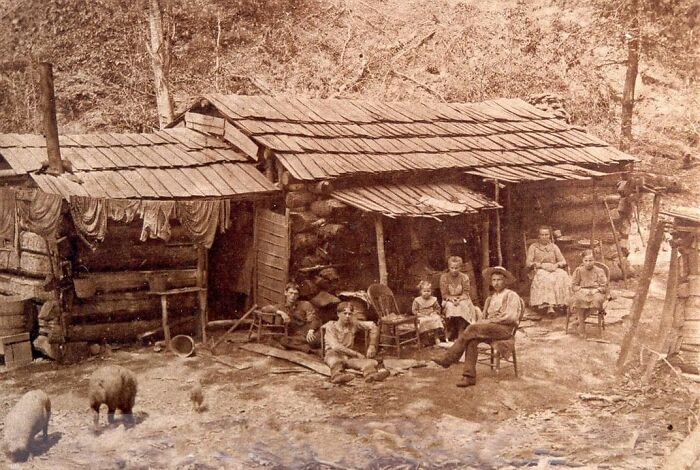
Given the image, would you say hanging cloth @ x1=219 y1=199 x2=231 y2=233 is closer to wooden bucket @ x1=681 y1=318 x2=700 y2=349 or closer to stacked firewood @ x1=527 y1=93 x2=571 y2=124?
wooden bucket @ x1=681 y1=318 x2=700 y2=349

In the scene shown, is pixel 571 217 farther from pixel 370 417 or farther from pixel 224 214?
pixel 370 417

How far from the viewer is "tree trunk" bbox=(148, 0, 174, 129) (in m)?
13.5

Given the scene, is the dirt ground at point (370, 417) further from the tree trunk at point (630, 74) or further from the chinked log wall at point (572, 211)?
the tree trunk at point (630, 74)

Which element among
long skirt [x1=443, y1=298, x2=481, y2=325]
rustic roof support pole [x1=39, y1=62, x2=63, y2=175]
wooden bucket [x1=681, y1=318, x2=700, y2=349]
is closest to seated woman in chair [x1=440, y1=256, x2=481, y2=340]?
long skirt [x1=443, y1=298, x2=481, y2=325]

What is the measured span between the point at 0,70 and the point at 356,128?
6.12m

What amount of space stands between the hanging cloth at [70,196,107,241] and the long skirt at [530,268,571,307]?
7191 millimetres

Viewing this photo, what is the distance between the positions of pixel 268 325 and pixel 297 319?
0.50 metres

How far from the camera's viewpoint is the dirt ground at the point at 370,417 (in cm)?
613

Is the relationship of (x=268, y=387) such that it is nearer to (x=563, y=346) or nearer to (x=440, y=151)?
(x=563, y=346)

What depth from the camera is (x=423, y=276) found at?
11102 millimetres

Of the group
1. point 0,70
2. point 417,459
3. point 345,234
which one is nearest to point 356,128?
point 345,234

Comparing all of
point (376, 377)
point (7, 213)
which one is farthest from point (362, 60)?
point (376, 377)

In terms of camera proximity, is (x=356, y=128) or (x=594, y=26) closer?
(x=356, y=128)

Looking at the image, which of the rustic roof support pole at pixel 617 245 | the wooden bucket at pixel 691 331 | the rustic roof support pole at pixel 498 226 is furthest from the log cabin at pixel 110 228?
the rustic roof support pole at pixel 617 245
